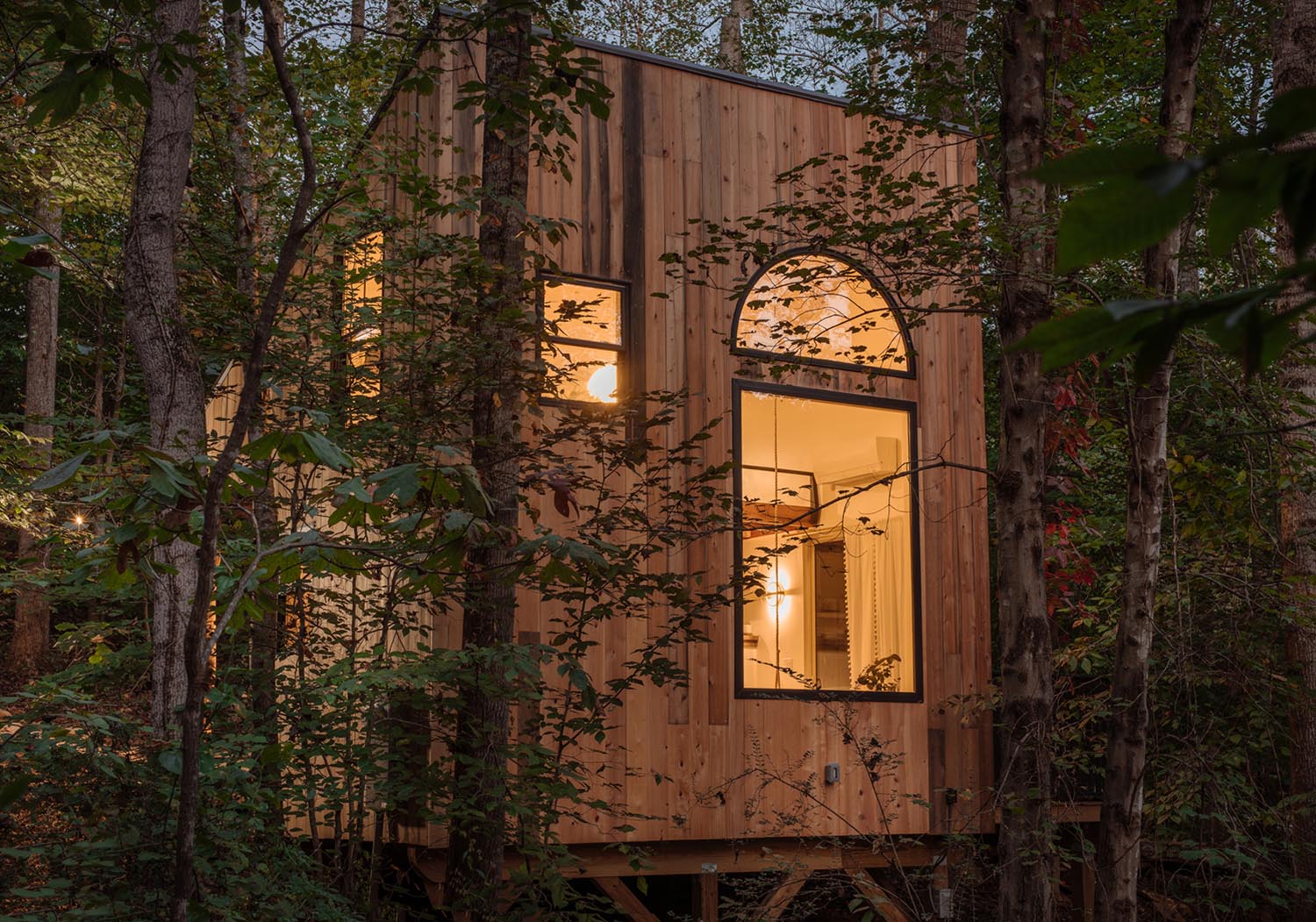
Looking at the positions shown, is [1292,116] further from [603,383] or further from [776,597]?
[776,597]

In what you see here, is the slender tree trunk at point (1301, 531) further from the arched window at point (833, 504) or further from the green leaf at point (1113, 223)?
the green leaf at point (1113, 223)

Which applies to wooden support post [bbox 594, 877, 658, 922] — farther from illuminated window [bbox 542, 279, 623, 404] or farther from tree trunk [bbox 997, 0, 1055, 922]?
illuminated window [bbox 542, 279, 623, 404]

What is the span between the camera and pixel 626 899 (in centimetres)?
712

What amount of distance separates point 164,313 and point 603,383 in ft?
9.96

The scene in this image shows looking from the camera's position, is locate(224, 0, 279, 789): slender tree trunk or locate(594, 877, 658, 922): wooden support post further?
locate(594, 877, 658, 922): wooden support post

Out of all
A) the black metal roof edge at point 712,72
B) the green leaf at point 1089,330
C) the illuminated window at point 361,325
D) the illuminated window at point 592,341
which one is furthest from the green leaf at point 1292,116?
the black metal roof edge at point 712,72

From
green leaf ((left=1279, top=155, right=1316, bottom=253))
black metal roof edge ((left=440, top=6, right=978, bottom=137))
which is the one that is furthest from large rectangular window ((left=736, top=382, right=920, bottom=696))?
green leaf ((left=1279, top=155, right=1316, bottom=253))

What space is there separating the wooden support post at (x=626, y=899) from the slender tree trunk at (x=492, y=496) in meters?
1.56

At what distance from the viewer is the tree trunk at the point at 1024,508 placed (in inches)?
191

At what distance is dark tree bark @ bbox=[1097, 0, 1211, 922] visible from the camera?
4.95 meters

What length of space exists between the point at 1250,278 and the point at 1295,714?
2639 mm

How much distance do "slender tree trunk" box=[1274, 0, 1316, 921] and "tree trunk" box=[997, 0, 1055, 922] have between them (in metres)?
1.03

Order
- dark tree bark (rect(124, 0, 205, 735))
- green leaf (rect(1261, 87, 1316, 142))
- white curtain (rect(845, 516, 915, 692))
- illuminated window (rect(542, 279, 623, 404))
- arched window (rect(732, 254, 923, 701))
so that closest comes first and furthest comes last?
1. green leaf (rect(1261, 87, 1316, 142))
2. dark tree bark (rect(124, 0, 205, 735))
3. illuminated window (rect(542, 279, 623, 404))
4. arched window (rect(732, 254, 923, 701))
5. white curtain (rect(845, 516, 915, 692))

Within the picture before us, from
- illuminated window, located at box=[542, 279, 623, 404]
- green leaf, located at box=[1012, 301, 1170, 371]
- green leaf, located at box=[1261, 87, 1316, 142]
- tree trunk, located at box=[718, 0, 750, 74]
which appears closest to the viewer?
green leaf, located at box=[1261, 87, 1316, 142]
